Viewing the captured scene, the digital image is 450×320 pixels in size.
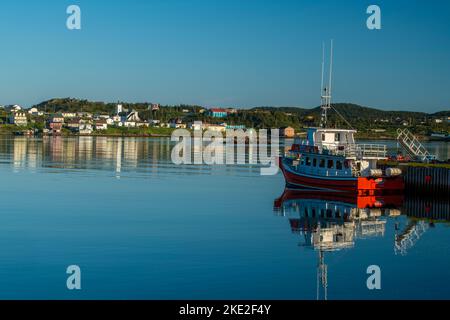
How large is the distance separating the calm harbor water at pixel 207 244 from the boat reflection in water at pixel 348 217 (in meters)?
0.11

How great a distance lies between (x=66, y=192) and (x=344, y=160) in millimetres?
21869

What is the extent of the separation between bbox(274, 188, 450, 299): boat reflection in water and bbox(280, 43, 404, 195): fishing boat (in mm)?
942

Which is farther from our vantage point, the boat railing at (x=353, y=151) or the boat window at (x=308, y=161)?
the boat window at (x=308, y=161)

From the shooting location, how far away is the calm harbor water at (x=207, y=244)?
21.9 meters

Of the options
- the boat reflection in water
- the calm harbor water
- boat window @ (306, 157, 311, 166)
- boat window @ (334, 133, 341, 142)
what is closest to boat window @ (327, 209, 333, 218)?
the boat reflection in water

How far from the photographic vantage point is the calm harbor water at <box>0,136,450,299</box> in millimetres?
21875

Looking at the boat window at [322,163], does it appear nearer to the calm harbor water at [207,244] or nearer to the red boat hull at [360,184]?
the red boat hull at [360,184]

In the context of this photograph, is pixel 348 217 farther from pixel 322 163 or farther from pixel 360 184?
pixel 322 163

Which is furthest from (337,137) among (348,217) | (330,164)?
(348,217)

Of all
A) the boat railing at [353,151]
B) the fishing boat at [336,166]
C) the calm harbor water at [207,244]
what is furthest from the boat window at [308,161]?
the calm harbor water at [207,244]

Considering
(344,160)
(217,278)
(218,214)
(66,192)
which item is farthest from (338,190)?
(217,278)
